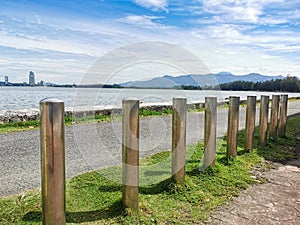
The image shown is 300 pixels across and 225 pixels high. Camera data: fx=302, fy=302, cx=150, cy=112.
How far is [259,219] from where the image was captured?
311cm

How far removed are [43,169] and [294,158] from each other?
4.86 m

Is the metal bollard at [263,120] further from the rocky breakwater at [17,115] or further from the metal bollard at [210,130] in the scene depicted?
the rocky breakwater at [17,115]

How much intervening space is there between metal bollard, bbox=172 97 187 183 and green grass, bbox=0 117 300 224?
0.18 meters

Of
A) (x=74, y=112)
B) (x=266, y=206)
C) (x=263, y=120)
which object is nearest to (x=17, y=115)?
(x=74, y=112)

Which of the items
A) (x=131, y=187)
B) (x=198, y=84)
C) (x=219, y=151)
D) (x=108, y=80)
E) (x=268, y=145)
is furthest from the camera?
(x=268, y=145)

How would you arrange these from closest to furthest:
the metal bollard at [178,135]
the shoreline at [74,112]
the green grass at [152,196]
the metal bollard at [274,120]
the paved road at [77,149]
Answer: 1. the green grass at [152,196]
2. the metal bollard at [178,135]
3. the paved road at [77,149]
4. the metal bollard at [274,120]
5. the shoreline at [74,112]

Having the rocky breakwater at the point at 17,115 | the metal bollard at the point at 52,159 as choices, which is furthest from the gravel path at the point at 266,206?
the rocky breakwater at the point at 17,115

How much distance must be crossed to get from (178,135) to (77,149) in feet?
8.63

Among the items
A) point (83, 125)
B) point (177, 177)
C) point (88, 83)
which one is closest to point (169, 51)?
point (88, 83)

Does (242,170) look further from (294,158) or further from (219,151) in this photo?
(294,158)

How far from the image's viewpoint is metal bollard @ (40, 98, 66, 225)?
2.29 m

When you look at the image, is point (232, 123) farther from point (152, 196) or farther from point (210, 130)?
point (152, 196)

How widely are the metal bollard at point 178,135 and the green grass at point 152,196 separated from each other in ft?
0.59

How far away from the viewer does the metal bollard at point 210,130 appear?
4184 millimetres
